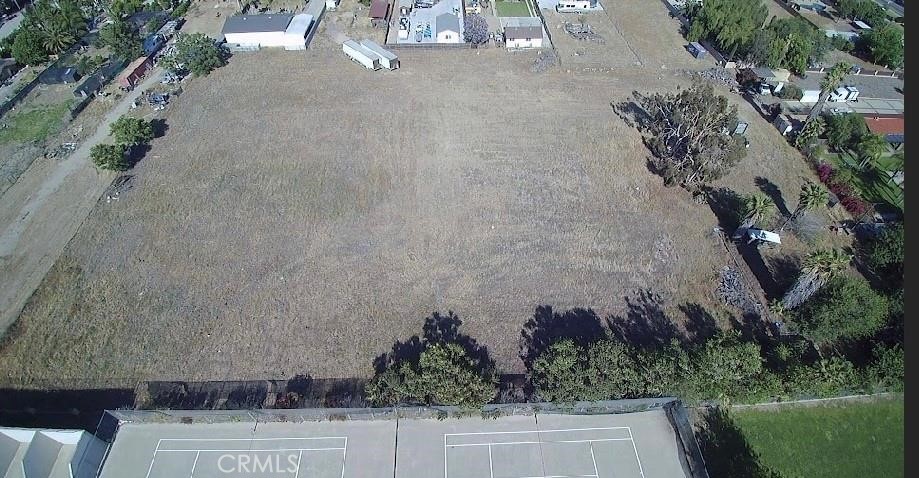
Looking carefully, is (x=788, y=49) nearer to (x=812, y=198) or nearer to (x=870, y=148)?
(x=870, y=148)

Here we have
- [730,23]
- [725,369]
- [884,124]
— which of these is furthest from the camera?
[730,23]

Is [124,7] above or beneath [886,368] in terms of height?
above

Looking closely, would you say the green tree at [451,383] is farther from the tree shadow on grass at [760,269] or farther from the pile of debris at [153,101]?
the pile of debris at [153,101]

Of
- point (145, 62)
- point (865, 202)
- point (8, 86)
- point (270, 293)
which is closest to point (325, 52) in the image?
point (145, 62)

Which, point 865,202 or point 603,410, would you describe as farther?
point 865,202

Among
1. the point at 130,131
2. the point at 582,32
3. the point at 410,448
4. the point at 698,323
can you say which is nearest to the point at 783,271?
the point at 698,323

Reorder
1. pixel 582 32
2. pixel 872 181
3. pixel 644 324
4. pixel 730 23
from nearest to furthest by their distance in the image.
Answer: pixel 644 324, pixel 872 181, pixel 730 23, pixel 582 32

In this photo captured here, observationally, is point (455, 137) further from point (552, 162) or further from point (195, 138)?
point (195, 138)
